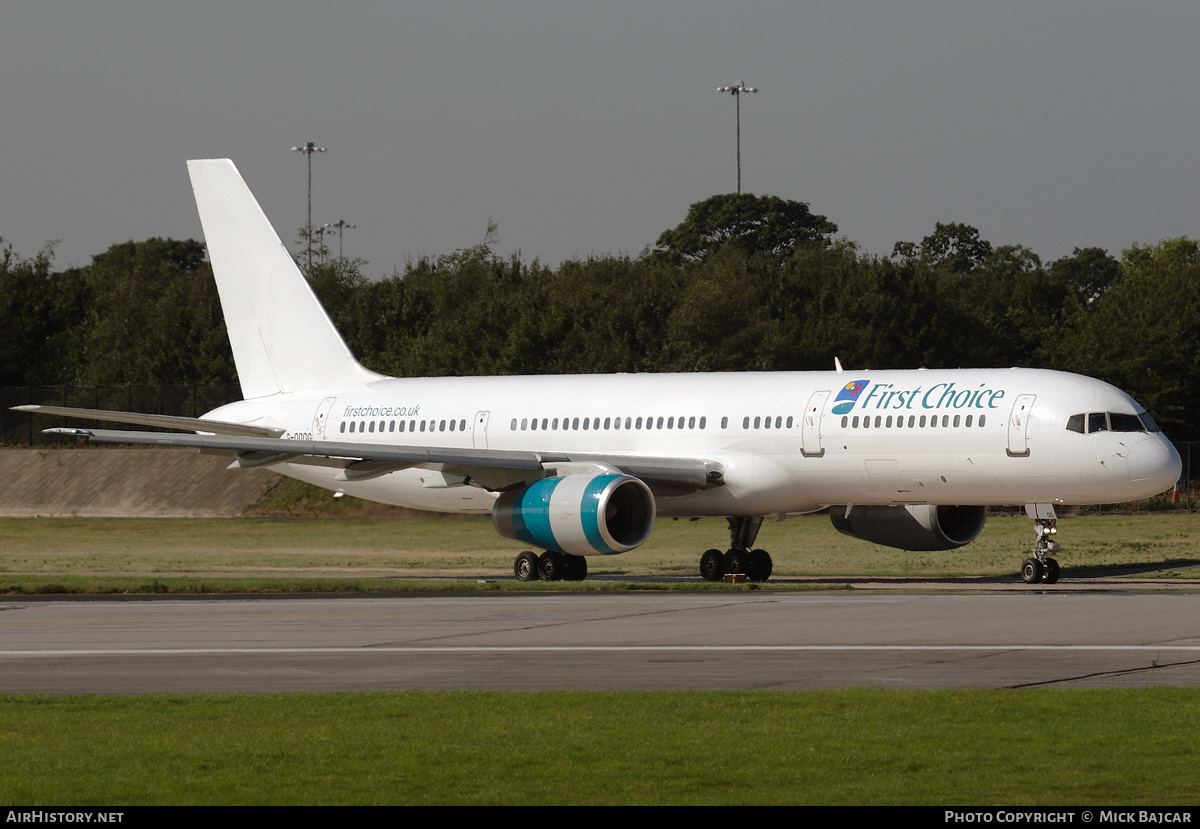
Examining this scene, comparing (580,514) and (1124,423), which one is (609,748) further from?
(1124,423)

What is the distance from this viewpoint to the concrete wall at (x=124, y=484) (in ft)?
182

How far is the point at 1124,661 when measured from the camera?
15422 millimetres

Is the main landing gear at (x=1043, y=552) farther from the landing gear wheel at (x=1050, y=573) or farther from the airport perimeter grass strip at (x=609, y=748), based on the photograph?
the airport perimeter grass strip at (x=609, y=748)

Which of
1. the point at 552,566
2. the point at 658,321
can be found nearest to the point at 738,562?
the point at 552,566

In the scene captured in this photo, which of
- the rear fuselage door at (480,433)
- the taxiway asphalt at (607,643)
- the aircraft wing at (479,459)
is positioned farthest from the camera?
the rear fuselage door at (480,433)

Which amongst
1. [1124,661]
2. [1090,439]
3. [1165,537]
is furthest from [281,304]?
[1124,661]

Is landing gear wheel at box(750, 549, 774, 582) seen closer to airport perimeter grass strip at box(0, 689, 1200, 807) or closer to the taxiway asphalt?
the taxiway asphalt

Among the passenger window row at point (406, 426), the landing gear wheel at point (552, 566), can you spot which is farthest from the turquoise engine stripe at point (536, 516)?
the passenger window row at point (406, 426)

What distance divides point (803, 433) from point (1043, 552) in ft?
15.2

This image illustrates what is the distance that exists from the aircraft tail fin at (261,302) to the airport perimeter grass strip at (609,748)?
2490 cm

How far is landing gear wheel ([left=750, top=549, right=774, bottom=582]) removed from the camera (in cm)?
→ 3148

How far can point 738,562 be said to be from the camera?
31.5 meters

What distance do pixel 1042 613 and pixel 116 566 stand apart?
2189cm

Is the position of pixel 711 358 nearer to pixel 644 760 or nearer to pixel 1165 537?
pixel 1165 537
